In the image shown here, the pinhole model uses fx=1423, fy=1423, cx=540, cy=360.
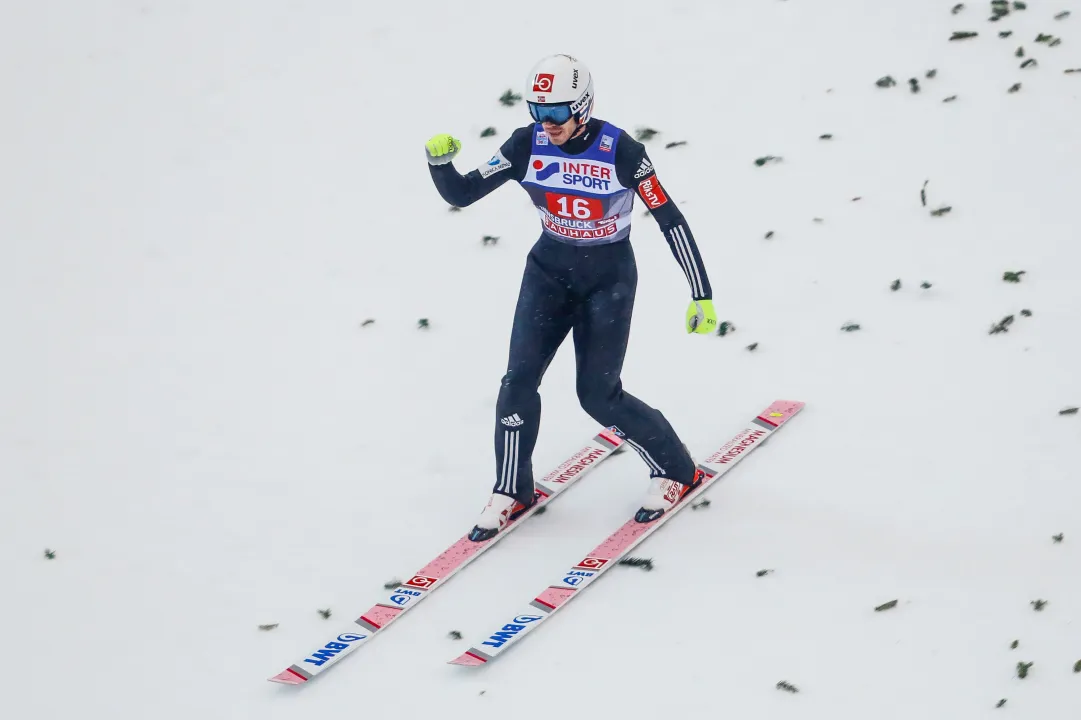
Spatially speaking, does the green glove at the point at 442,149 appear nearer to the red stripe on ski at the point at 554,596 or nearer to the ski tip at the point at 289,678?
the red stripe on ski at the point at 554,596

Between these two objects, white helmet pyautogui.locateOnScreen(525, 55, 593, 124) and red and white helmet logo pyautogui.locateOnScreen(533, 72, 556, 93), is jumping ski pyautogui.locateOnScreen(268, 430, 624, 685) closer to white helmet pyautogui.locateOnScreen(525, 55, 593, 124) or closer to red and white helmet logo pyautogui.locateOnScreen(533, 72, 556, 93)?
white helmet pyautogui.locateOnScreen(525, 55, 593, 124)

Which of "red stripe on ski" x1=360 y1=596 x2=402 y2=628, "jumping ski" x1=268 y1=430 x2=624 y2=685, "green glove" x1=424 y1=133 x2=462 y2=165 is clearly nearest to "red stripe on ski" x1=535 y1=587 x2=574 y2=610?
"jumping ski" x1=268 y1=430 x2=624 y2=685

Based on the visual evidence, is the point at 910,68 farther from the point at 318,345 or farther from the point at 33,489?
the point at 33,489

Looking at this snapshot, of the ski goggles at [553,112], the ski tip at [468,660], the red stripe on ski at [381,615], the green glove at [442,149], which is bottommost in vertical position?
the ski tip at [468,660]

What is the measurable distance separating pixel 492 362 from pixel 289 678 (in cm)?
312

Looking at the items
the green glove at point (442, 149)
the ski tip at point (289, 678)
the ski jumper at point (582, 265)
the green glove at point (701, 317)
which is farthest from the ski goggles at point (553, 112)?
the ski tip at point (289, 678)

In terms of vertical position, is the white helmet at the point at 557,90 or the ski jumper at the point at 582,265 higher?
the white helmet at the point at 557,90

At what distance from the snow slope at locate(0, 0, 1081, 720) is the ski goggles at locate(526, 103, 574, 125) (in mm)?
2338

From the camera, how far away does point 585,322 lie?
7.38m

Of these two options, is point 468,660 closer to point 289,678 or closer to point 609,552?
point 289,678

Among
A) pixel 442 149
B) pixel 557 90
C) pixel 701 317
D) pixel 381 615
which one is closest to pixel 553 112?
pixel 557 90

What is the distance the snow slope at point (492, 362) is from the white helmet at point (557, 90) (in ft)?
7.78

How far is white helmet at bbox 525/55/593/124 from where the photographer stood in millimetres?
6781

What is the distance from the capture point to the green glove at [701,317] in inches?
Result: 282
